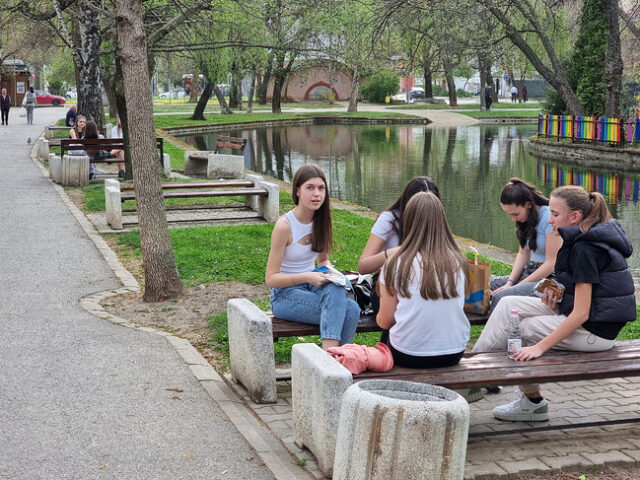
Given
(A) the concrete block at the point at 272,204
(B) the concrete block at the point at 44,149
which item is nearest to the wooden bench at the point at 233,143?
(B) the concrete block at the point at 44,149

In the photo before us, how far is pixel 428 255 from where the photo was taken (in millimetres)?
4742

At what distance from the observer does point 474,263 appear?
5.79 m

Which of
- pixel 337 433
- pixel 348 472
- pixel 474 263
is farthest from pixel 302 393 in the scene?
pixel 474 263

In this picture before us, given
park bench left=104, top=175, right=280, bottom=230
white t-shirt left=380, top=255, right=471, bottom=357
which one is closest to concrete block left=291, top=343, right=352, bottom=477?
white t-shirt left=380, top=255, right=471, bottom=357

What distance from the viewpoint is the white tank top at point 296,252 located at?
6070mm

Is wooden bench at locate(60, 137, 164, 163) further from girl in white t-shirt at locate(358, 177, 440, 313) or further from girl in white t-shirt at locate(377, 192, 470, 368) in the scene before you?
girl in white t-shirt at locate(377, 192, 470, 368)

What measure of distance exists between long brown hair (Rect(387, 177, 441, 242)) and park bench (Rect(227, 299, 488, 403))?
671 millimetres

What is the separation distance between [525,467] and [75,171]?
14.8 metres

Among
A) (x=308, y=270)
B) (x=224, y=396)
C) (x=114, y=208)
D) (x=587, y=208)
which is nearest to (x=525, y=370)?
(x=587, y=208)

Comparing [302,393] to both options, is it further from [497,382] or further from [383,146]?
[383,146]

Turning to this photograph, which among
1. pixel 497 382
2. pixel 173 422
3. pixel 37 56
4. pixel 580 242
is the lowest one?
pixel 173 422

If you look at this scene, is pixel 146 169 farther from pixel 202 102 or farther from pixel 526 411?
pixel 202 102

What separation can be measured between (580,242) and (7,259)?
7481 mm

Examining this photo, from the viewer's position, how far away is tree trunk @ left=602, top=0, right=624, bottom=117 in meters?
29.2
